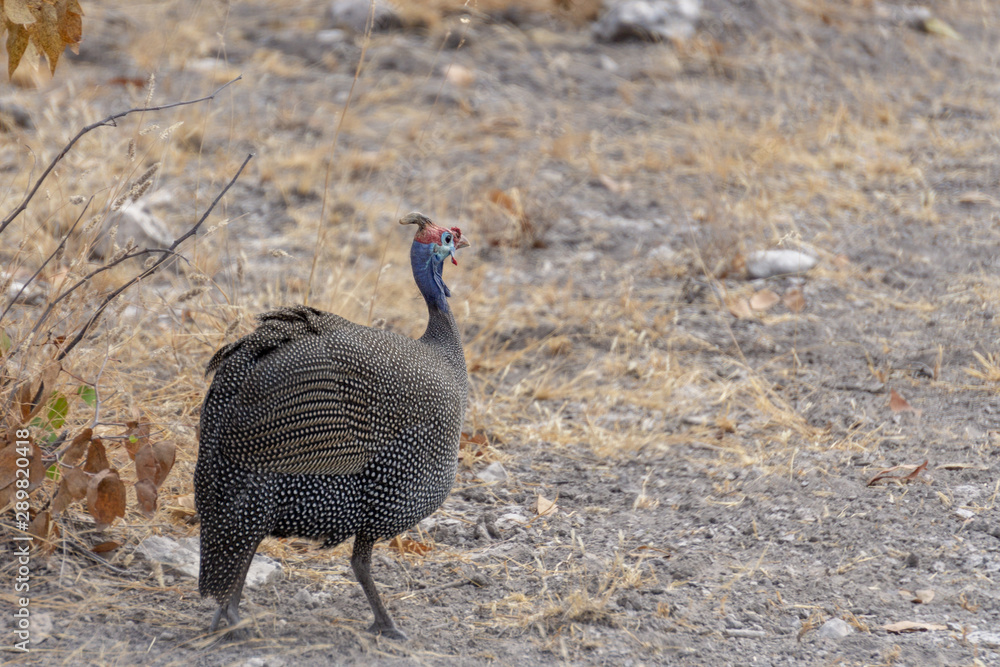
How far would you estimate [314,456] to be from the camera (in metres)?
2.42

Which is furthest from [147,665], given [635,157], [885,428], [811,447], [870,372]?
[635,157]

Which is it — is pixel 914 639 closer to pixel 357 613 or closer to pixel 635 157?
pixel 357 613

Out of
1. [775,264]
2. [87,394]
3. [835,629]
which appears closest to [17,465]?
[87,394]

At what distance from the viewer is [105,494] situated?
7.95ft

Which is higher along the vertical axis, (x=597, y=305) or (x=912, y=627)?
(x=912, y=627)

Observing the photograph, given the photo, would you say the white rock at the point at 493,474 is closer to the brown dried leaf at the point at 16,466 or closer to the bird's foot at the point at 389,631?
the bird's foot at the point at 389,631

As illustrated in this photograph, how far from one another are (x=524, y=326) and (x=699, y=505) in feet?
4.95

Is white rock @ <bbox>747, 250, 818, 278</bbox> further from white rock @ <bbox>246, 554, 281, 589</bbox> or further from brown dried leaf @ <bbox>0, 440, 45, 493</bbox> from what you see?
brown dried leaf @ <bbox>0, 440, 45, 493</bbox>

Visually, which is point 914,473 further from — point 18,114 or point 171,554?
point 18,114

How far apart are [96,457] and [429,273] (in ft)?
3.32

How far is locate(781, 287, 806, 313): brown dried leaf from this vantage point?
4.68 metres

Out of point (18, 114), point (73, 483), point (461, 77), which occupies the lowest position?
point (461, 77)

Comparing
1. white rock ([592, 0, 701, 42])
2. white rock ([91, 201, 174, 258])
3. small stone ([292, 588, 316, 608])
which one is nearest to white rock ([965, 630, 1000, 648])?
small stone ([292, 588, 316, 608])

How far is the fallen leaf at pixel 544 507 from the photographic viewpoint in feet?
11.0
